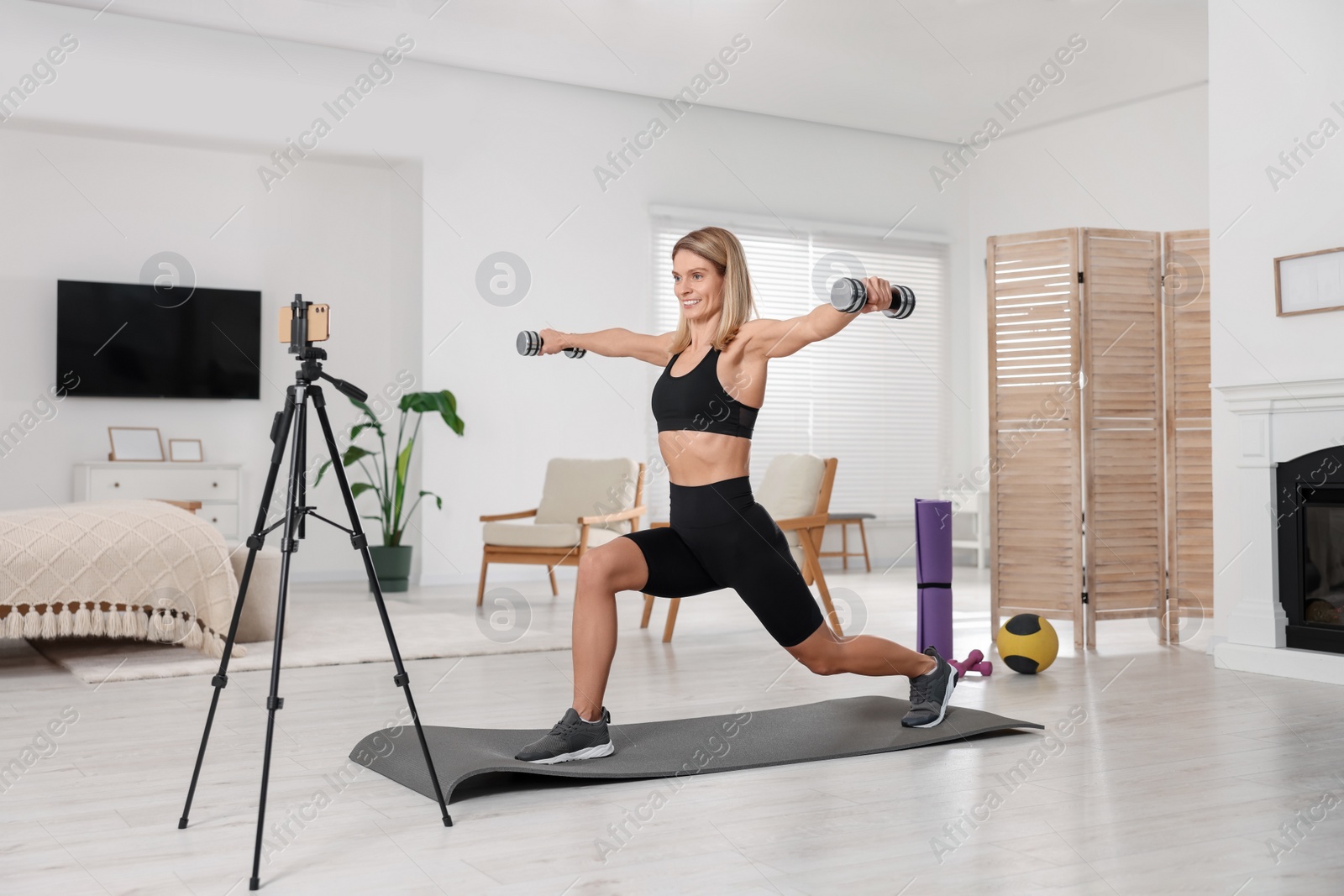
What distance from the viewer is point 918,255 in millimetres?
9727

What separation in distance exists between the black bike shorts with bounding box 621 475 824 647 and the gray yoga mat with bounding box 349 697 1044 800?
1.19ft

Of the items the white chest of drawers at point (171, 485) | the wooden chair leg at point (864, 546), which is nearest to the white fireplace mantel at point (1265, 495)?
the wooden chair leg at point (864, 546)

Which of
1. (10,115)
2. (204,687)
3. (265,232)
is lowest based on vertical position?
(204,687)

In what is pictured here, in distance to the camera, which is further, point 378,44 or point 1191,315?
point 378,44

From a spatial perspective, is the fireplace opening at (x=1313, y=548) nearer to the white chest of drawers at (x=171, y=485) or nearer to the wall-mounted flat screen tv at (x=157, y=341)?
the white chest of drawers at (x=171, y=485)

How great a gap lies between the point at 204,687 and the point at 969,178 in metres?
7.76

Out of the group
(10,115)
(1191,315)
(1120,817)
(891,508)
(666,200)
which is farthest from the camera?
(891,508)

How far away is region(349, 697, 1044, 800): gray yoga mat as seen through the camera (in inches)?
108

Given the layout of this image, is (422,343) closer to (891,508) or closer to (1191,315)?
(891,508)

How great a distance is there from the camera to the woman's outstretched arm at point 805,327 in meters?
2.46

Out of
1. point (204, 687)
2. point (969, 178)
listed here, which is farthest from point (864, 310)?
point (969, 178)

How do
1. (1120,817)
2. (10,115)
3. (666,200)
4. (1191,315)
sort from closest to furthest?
(1120,817), (1191,315), (10,115), (666,200)

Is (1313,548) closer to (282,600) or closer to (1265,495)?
(1265,495)

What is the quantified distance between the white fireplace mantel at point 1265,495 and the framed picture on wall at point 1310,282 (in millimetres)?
311
